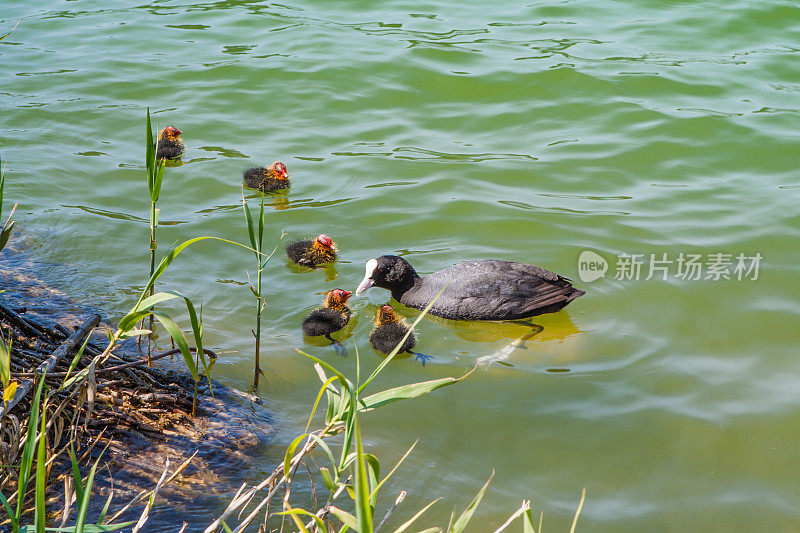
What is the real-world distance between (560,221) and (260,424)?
3.42 metres

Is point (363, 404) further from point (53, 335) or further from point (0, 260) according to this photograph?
point (0, 260)

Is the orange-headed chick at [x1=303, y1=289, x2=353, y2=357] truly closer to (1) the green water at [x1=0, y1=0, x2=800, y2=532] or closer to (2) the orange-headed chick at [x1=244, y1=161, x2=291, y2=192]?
(1) the green water at [x1=0, y1=0, x2=800, y2=532]

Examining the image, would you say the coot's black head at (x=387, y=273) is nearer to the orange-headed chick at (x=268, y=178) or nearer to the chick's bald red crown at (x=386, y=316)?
the chick's bald red crown at (x=386, y=316)

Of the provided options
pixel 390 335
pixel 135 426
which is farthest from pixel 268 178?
pixel 135 426

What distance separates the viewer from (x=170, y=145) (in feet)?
26.6

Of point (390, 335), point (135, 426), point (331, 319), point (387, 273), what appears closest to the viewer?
point (135, 426)

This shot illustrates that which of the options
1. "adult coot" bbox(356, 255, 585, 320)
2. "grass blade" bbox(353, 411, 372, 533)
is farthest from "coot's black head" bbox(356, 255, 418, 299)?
"grass blade" bbox(353, 411, 372, 533)

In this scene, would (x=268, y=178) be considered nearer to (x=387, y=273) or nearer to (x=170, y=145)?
(x=170, y=145)

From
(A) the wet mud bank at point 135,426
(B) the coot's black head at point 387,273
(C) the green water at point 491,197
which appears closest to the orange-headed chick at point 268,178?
(C) the green water at point 491,197

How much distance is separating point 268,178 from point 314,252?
1.19 metres

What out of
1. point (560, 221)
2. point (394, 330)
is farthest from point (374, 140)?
point (394, 330)

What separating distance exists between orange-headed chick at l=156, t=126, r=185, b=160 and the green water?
157 millimetres

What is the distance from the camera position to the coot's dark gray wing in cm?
579

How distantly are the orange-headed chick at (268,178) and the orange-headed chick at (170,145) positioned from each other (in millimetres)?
1005
